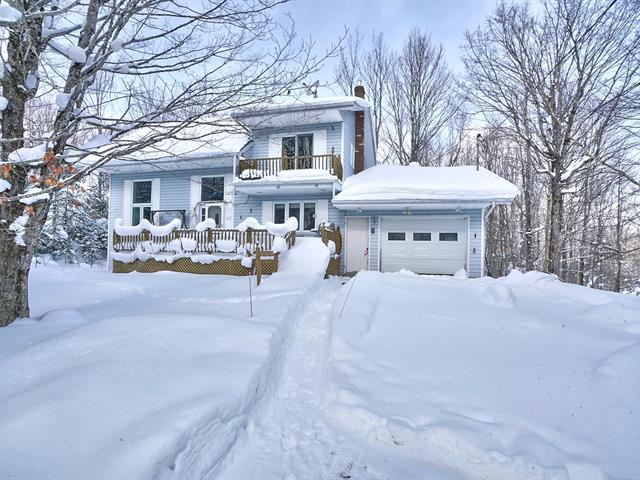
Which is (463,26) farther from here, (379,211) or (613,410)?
(613,410)

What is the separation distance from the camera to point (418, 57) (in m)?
20.7

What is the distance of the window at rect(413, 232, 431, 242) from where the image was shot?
13.1 meters

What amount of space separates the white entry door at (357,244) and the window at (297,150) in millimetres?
3090

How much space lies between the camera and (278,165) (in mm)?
13789

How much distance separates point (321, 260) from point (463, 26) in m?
11.7

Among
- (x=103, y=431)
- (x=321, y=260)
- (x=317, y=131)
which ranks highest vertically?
(x=317, y=131)

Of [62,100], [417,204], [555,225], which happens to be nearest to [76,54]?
Answer: [62,100]

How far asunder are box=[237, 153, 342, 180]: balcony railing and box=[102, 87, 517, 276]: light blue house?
4 centimetres

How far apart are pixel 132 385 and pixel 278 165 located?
11696mm

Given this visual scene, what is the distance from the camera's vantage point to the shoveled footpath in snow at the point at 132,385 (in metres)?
2.21

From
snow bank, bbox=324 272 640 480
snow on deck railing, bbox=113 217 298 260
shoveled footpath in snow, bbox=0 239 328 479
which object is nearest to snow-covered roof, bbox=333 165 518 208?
snow on deck railing, bbox=113 217 298 260

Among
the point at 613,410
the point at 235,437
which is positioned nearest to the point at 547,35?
the point at 613,410

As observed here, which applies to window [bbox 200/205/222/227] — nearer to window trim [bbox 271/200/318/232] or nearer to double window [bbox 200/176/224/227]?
double window [bbox 200/176/224/227]

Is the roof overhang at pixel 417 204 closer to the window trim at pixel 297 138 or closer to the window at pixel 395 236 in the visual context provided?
the window at pixel 395 236
